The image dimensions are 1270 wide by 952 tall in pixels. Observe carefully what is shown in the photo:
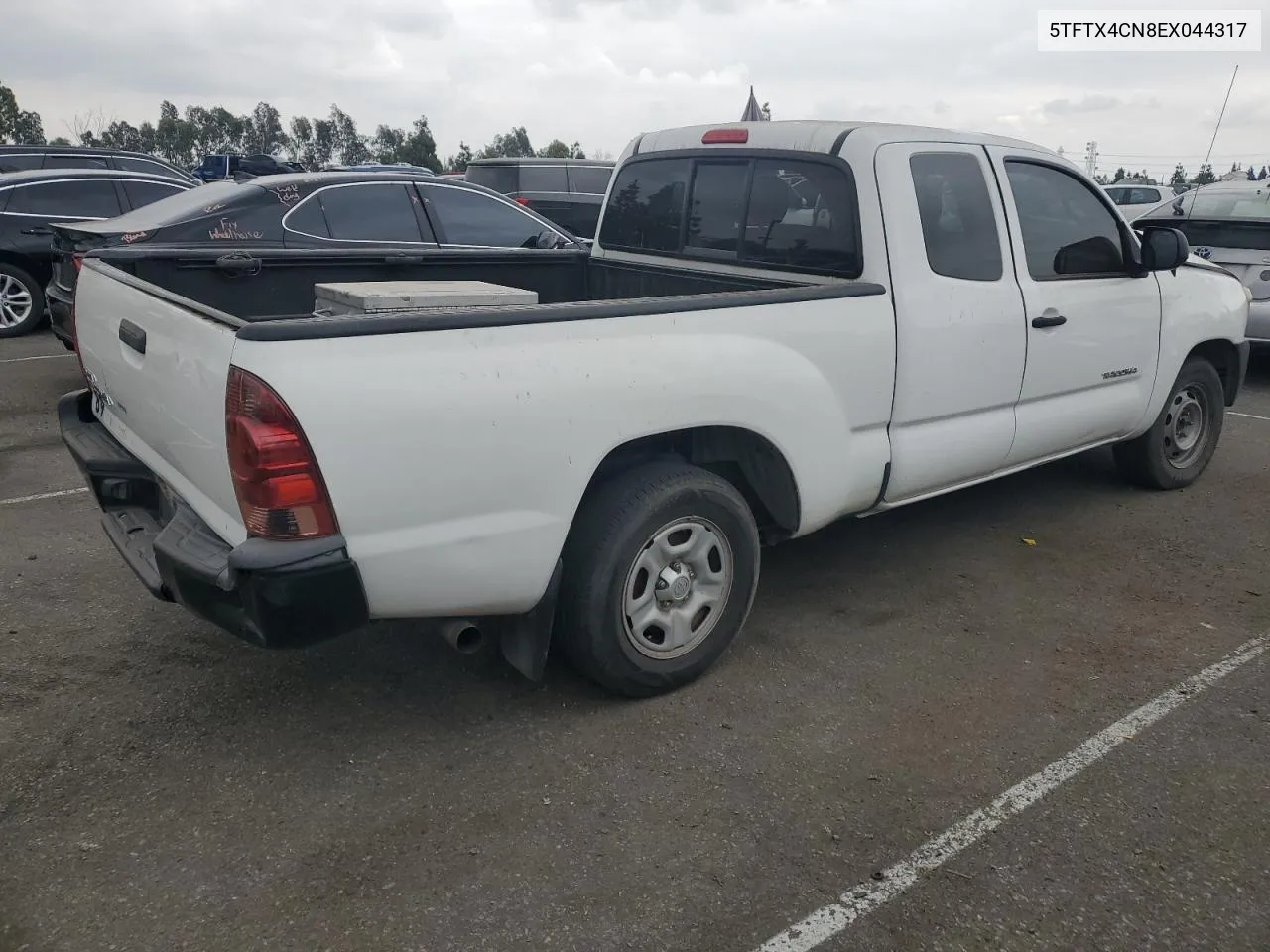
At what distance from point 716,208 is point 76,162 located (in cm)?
1193

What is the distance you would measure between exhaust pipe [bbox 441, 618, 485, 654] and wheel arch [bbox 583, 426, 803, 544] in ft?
1.87

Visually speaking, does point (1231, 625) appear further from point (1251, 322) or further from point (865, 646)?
point (1251, 322)

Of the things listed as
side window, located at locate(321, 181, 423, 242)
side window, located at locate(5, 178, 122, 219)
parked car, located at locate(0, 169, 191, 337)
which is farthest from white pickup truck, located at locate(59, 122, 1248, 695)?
side window, located at locate(5, 178, 122, 219)

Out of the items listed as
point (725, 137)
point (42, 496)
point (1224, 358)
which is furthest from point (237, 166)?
point (1224, 358)

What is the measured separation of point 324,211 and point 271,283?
3732 millimetres

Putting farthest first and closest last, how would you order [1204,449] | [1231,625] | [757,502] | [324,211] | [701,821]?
[324,211], [1204,449], [1231,625], [757,502], [701,821]

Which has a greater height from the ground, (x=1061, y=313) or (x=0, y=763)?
(x=1061, y=313)

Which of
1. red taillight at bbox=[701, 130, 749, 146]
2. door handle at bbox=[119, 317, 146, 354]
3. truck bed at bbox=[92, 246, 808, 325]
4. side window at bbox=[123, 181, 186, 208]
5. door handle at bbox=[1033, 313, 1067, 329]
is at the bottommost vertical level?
door handle at bbox=[1033, 313, 1067, 329]

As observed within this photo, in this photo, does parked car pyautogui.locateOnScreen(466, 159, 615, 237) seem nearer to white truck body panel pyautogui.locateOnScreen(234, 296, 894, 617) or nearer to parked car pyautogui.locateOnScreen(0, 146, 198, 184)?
parked car pyautogui.locateOnScreen(0, 146, 198, 184)

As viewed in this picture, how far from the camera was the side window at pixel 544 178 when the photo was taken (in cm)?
1516

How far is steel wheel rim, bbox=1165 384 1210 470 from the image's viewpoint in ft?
18.2

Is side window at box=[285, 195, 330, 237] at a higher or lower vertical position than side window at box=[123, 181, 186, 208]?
lower

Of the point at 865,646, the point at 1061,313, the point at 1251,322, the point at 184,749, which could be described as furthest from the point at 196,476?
the point at 1251,322

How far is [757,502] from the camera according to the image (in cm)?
376
